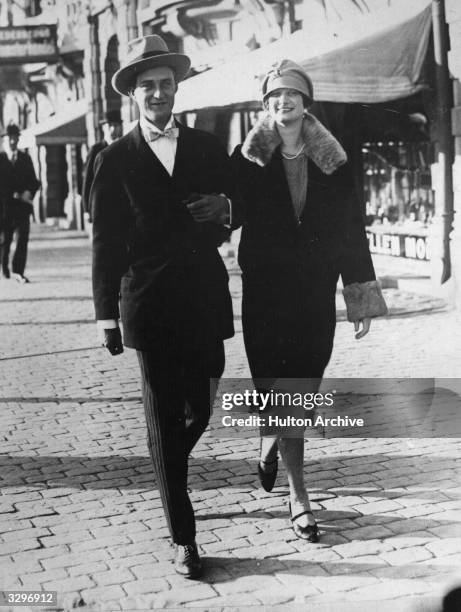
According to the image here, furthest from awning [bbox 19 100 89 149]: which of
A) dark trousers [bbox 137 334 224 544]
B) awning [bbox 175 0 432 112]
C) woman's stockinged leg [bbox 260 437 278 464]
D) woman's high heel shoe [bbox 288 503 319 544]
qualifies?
woman's high heel shoe [bbox 288 503 319 544]

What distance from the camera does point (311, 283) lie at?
3.76 m

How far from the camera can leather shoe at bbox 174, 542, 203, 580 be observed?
3227 millimetres

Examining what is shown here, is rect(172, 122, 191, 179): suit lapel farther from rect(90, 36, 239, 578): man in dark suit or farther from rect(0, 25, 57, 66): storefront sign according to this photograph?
rect(0, 25, 57, 66): storefront sign

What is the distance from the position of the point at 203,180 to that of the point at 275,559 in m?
1.33

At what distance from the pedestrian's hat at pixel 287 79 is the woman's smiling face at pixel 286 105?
0.8 inches

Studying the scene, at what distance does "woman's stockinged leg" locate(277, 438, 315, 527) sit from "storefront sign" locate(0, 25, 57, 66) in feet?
7.93

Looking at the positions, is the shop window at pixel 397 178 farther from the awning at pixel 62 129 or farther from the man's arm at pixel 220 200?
the man's arm at pixel 220 200

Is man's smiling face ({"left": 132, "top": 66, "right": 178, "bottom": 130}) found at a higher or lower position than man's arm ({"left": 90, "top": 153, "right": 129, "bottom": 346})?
higher

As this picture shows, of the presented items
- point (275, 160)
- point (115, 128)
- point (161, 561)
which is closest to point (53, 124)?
point (115, 128)

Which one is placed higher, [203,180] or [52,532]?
[203,180]

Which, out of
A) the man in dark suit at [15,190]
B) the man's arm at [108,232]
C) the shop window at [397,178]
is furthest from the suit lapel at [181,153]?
the man in dark suit at [15,190]

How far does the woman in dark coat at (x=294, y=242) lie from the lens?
3.66 meters

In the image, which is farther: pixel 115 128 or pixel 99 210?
pixel 115 128

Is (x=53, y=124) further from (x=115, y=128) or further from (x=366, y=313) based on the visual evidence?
(x=366, y=313)
